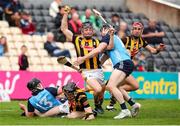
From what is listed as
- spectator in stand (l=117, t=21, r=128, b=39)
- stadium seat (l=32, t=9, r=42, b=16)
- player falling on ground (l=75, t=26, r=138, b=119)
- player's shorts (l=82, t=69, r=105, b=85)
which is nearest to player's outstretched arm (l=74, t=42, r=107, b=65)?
player falling on ground (l=75, t=26, r=138, b=119)

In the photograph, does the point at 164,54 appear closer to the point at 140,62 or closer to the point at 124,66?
the point at 140,62

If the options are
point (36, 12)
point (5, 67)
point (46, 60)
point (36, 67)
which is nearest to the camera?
→ point (5, 67)

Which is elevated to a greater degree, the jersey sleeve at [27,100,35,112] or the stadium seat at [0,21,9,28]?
the stadium seat at [0,21,9,28]

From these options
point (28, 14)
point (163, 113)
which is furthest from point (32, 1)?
point (163, 113)

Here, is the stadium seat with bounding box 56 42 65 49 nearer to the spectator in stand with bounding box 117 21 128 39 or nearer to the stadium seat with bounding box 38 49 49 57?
the stadium seat with bounding box 38 49 49 57

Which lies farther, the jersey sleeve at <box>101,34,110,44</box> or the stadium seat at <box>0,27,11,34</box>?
the stadium seat at <box>0,27,11,34</box>

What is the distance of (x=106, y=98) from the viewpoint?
28.0m

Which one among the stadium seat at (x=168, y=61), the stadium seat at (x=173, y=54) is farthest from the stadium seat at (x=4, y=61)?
the stadium seat at (x=173, y=54)

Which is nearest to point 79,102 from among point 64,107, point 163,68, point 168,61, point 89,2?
point 64,107

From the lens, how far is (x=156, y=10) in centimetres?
3522

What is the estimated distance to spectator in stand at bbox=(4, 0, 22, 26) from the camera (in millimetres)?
30266

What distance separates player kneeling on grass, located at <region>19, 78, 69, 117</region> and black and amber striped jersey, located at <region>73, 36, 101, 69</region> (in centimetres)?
123

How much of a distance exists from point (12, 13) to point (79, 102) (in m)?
13.1

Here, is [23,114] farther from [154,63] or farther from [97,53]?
[154,63]
